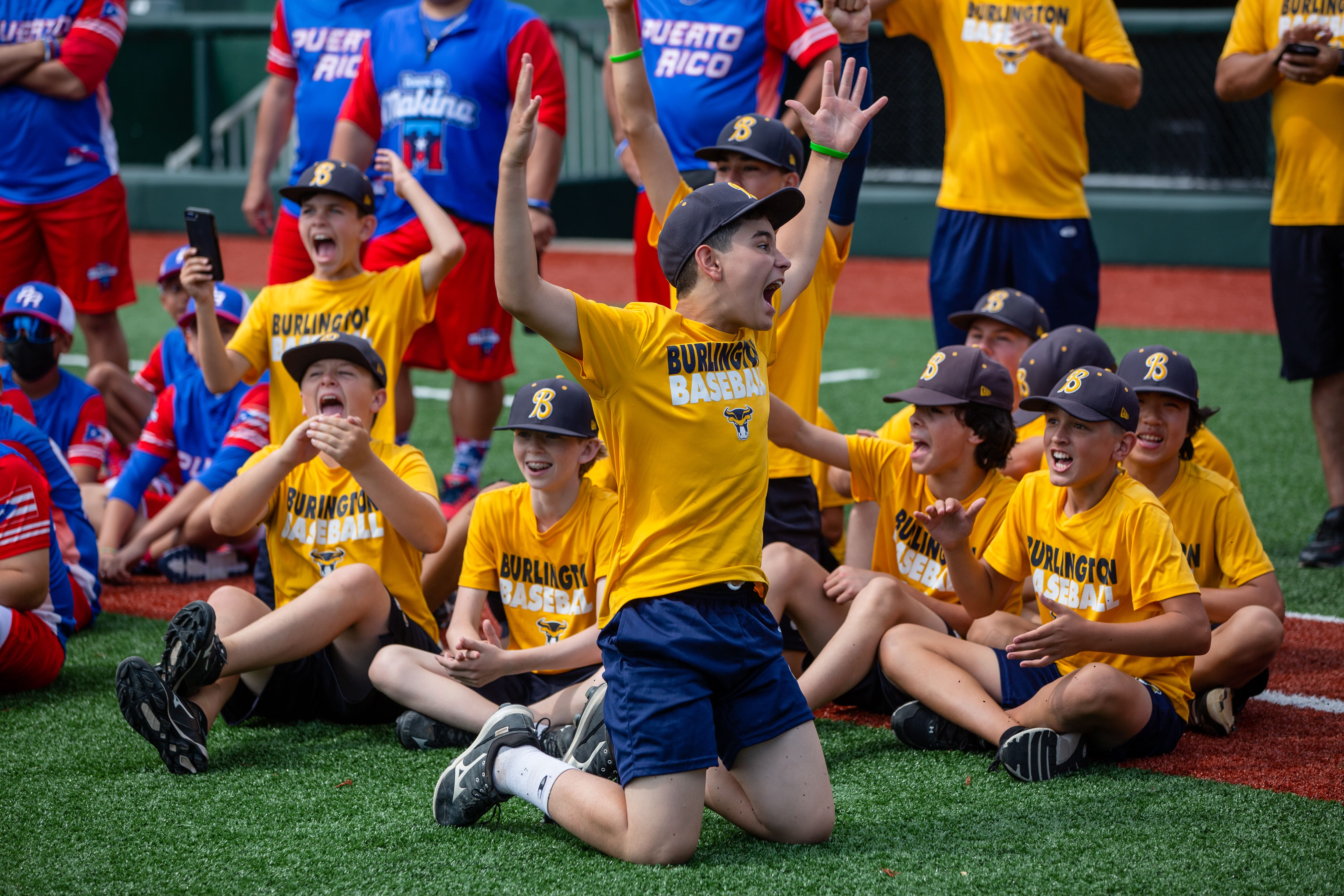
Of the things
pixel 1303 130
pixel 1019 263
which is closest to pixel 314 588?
pixel 1019 263

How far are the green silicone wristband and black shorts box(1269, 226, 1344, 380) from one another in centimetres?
288

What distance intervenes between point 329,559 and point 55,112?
381cm

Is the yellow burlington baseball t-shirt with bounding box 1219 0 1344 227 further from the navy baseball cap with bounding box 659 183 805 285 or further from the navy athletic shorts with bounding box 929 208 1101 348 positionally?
the navy baseball cap with bounding box 659 183 805 285

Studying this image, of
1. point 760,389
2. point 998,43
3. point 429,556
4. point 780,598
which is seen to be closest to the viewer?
point 760,389

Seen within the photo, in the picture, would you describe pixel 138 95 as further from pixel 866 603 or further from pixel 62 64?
pixel 866 603

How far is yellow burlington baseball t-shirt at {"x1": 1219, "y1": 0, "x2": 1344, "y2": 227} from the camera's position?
18.4 feet

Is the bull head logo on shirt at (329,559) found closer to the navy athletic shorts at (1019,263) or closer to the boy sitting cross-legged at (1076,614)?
the boy sitting cross-legged at (1076,614)

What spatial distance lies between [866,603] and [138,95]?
654 inches

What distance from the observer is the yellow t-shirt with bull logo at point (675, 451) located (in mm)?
3000

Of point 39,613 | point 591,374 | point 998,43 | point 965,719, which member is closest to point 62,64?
point 39,613

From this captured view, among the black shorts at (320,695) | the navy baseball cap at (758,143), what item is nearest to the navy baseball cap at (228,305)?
the black shorts at (320,695)

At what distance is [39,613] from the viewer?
4.31m

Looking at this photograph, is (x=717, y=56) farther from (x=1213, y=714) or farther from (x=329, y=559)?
(x=1213, y=714)

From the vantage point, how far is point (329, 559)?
4109mm
